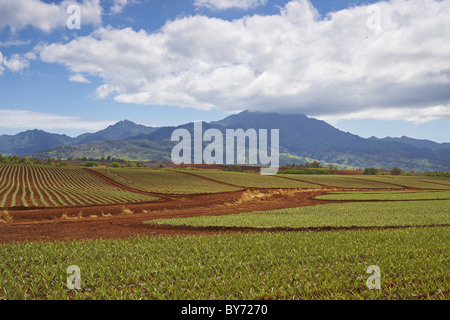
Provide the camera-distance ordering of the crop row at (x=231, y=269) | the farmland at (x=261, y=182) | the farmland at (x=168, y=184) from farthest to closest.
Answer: the farmland at (x=261, y=182) → the farmland at (x=168, y=184) → the crop row at (x=231, y=269)

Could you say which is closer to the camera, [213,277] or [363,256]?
[213,277]

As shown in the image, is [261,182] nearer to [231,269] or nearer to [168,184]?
[168,184]

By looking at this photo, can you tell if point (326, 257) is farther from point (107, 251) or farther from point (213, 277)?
point (107, 251)

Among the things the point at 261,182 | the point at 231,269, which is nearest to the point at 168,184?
the point at 261,182

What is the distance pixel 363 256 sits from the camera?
51.0 feet

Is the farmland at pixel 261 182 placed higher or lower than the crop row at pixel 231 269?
lower

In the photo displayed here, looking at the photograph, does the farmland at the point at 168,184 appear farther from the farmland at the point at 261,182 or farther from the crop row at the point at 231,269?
the crop row at the point at 231,269

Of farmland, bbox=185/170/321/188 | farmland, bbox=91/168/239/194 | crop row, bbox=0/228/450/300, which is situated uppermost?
crop row, bbox=0/228/450/300

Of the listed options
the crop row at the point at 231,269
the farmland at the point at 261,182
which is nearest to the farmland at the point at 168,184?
the farmland at the point at 261,182

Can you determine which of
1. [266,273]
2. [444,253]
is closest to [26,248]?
[266,273]

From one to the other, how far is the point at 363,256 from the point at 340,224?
13242 mm

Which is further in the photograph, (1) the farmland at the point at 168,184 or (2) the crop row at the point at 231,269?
(1) the farmland at the point at 168,184

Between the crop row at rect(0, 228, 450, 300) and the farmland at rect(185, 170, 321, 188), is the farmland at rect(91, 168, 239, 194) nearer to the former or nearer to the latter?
the farmland at rect(185, 170, 321, 188)

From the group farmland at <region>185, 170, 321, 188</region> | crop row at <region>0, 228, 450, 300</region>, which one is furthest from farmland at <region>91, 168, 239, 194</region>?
crop row at <region>0, 228, 450, 300</region>
